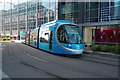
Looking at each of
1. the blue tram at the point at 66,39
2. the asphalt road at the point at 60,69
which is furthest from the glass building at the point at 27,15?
the asphalt road at the point at 60,69

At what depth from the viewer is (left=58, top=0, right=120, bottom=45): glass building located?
115ft

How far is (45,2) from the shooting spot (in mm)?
72812

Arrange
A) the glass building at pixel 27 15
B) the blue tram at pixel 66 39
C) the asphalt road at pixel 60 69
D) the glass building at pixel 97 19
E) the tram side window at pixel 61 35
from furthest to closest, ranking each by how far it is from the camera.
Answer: the glass building at pixel 27 15
the glass building at pixel 97 19
the tram side window at pixel 61 35
the blue tram at pixel 66 39
the asphalt road at pixel 60 69

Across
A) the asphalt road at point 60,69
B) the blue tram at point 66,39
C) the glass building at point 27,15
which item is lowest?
the asphalt road at point 60,69

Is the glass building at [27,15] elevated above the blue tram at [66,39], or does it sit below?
above

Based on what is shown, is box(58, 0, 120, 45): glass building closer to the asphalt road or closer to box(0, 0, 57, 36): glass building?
the asphalt road

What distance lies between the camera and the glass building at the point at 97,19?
35188 millimetres

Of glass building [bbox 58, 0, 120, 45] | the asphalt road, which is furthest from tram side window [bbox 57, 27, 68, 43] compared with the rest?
glass building [bbox 58, 0, 120, 45]

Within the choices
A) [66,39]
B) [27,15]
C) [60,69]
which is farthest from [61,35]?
[27,15]

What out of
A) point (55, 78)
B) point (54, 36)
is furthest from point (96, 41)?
point (55, 78)

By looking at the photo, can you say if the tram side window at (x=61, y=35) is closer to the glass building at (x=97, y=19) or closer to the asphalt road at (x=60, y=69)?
the asphalt road at (x=60, y=69)

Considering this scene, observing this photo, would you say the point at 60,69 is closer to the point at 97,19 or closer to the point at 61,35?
the point at 61,35

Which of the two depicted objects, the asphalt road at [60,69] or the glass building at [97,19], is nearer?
the asphalt road at [60,69]

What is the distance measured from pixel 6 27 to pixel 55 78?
99366 millimetres
